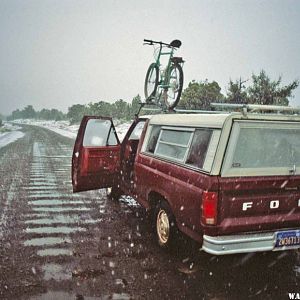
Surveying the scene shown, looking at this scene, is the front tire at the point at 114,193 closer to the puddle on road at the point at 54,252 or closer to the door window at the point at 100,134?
the door window at the point at 100,134

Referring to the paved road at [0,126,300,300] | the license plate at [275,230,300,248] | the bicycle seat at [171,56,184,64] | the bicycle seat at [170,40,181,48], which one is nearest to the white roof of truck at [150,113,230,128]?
the license plate at [275,230,300,248]

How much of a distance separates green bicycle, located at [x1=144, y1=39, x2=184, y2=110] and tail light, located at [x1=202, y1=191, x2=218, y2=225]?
4434mm

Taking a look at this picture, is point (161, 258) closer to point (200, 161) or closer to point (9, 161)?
point (200, 161)

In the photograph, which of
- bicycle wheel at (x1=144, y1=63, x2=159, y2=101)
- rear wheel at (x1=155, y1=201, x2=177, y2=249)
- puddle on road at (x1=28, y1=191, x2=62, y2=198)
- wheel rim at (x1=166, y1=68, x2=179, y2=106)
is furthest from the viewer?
bicycle wheel at (x1=144, y1=63, x2=159, y2=101)

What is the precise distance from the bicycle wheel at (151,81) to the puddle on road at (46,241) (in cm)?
514

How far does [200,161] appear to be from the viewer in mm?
3951

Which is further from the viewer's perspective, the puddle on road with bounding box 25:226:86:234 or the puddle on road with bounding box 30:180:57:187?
the puddle on road with bounding box 30:180:57:187

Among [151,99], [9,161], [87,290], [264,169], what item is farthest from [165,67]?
[9,161]

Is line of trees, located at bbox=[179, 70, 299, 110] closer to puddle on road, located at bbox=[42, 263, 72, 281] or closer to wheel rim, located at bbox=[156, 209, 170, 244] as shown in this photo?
wheel rim, located at bbox=[156, 209, 170, 244]

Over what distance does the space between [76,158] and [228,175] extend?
12.1 ft

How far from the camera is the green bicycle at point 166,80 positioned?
8.16m

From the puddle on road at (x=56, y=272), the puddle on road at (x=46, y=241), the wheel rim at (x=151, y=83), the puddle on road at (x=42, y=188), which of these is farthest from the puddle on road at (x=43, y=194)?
the puddle on road at (x=56, y=272)

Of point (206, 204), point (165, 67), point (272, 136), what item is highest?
point (165, 67)

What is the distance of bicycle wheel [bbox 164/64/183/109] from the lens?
26.4 ft
